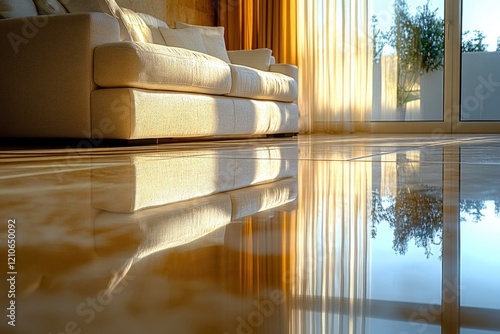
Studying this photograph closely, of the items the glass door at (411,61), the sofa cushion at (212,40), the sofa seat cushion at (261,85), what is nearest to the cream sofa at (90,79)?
the sofa seat cushion at (261,85)

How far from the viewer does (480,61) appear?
5168mm

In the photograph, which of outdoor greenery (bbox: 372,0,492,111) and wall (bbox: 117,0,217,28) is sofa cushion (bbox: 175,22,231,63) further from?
outdoor greenery (bbox: 372,0,492,111)

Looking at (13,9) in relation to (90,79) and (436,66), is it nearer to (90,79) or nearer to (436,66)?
(90,79)

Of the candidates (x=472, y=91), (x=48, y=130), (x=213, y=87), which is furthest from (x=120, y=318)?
(x=472, y=91)

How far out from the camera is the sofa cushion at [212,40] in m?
4.34

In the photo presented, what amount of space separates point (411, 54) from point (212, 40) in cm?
195

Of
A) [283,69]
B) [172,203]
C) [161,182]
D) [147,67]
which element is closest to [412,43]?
[283,69]

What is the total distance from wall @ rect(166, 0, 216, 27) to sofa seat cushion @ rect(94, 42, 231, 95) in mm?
2035

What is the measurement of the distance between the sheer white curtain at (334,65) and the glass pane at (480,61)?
2.79 ft

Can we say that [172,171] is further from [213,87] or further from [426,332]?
[213,87]

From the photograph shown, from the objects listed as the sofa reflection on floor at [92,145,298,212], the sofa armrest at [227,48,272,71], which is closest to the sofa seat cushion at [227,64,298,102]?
the sofa armrest at [227,48,272,71]

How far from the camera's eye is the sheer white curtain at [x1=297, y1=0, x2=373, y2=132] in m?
5.19

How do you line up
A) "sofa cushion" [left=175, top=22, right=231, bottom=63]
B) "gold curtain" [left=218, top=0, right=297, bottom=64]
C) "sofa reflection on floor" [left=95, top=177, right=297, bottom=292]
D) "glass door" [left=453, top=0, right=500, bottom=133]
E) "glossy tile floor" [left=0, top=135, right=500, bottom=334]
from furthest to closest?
1. "gold curtain" [left=218, top=0, right=297, bottom=64]
2. "glass door" [left=453, top=0, right=500, bottom=133]
3. "sofa cushion" [left=175, top=22, right=231, bottom=63]
4. "sofa reflection on floor" [left=95, top=177, right=297, bottom=292]
5. "glossy tile floor" [left=0, top=135, right=500, bottom=334]

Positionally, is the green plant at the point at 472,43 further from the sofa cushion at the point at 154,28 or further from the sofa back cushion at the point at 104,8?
the sofa back cushion at the point at 104,8
